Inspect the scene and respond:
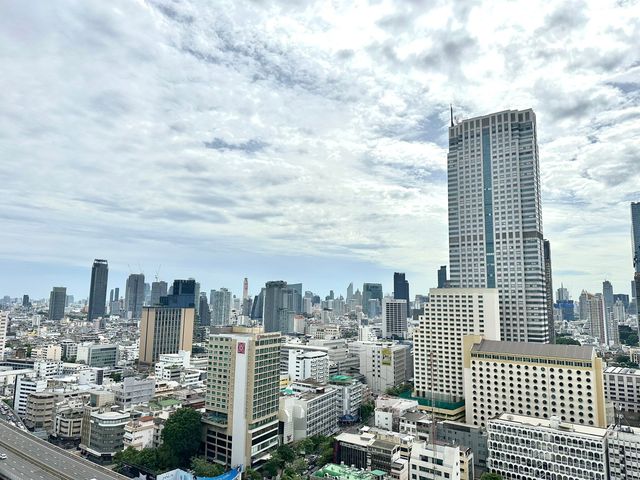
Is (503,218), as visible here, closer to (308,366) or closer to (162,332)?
(308,366)

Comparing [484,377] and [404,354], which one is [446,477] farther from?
[404,354]

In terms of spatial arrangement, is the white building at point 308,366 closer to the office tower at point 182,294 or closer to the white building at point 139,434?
the white building at point 139,434

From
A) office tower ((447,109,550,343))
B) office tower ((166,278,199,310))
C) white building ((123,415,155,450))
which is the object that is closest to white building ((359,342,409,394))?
office tower ((447,109,550,343))

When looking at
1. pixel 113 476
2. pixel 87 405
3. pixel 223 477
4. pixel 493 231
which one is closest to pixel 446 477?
pixel 223 477

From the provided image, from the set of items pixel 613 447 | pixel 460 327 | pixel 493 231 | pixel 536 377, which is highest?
pixel 493 231

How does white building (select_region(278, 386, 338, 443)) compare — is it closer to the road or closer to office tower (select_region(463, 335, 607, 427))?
office tower (select_region(463, 335, 607, 427))

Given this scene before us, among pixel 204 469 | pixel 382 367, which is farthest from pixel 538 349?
pixel 204 469
